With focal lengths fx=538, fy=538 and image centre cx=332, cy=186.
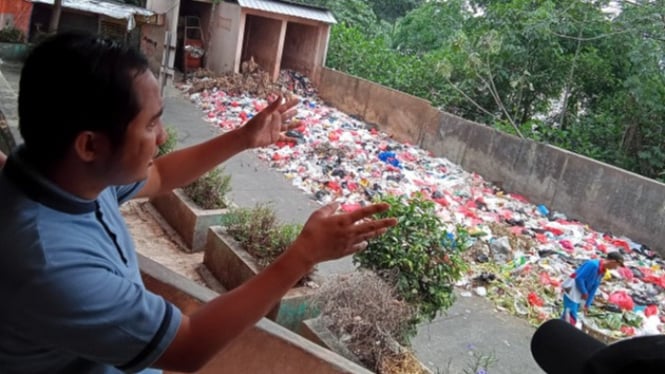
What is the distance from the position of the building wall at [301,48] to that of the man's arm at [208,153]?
13.7 m

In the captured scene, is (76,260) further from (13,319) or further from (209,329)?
(209,329)

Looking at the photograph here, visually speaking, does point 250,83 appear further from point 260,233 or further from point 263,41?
point 260,233

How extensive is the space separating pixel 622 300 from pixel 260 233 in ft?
12.7

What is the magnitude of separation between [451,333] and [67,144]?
4194 millimetres

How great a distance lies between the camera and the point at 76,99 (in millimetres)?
855

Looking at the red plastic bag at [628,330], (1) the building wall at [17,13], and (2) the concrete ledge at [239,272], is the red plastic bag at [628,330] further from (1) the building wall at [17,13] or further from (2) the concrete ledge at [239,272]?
(1) the building wall at [17,13]

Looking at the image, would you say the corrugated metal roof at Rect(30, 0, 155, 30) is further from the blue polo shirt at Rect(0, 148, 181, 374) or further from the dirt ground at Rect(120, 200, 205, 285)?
the blue polo shirt at Rect(0, 148, 181, 374)

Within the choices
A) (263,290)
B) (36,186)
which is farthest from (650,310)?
(36,186)

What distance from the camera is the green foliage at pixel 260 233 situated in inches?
160

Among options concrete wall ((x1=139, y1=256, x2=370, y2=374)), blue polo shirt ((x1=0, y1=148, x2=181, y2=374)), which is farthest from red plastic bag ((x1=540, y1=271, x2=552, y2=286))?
blue polo shirt ((x1=0, y1=148, x2=181, y2=374))

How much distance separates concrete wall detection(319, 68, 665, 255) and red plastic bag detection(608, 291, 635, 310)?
1.84m

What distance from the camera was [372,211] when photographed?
1.08 m

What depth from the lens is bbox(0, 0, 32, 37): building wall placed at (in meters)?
14.0

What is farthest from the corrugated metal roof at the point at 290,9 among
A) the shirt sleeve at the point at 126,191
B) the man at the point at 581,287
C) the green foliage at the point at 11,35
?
the shirt sleeve at the point at 126,191
